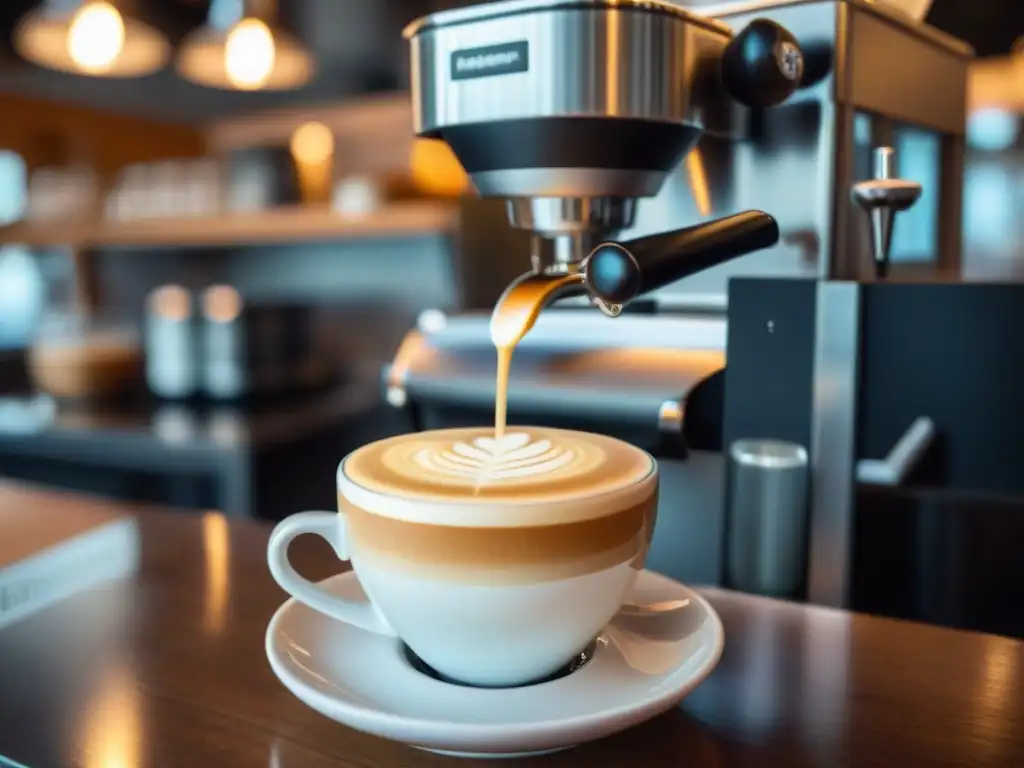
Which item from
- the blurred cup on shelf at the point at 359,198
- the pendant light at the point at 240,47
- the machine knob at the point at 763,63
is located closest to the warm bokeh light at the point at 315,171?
the blurred cup on shelf at the point at 359,198

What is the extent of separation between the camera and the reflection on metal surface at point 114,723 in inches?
14.6

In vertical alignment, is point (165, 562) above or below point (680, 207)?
below

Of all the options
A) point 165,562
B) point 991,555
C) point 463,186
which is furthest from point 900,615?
point 463,186

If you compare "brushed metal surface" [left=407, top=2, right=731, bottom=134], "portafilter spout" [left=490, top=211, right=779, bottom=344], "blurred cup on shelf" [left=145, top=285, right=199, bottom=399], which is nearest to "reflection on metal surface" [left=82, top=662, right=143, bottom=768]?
"portafilter spout" [left=490, top=211, right=779, bottom=344]

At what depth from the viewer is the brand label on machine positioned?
549mm

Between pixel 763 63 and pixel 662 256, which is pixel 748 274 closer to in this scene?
pixel 763 63

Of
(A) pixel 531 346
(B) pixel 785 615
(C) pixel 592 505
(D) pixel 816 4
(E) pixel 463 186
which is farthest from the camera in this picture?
(E) pixel 463 186

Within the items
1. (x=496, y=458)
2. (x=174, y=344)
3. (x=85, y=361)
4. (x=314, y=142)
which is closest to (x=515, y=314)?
(x=496, y=458)

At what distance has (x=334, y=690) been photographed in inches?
14.7

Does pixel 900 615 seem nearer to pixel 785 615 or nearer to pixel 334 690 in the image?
pixel 785 615

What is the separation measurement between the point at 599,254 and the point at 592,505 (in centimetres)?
11

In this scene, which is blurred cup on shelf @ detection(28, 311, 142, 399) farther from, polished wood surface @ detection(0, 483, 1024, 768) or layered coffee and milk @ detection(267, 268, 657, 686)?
layered coffee and milk @ detection(267, 268, 657, 686)

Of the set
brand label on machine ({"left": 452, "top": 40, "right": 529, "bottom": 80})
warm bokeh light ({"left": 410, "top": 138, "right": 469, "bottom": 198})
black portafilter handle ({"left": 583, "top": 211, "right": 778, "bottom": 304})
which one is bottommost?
black portafilter handle ({"left": 583, "top": 211, "right": 778, "bottom": 304})

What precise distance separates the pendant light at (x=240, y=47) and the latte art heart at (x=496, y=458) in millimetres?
1520
